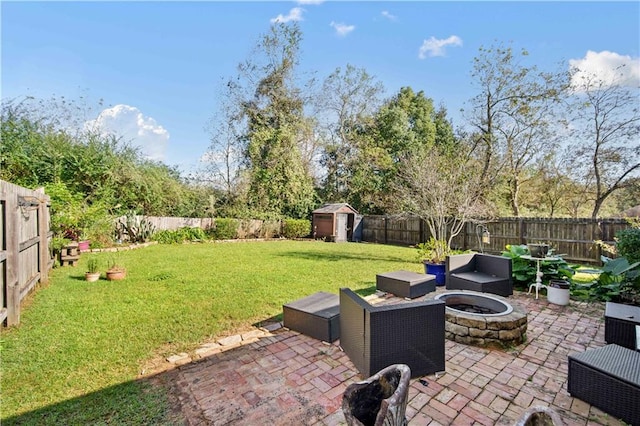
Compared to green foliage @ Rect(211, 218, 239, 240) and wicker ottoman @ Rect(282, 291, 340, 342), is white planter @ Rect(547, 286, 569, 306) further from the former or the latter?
green foliage @ Rect(211, 218, 239, 240)

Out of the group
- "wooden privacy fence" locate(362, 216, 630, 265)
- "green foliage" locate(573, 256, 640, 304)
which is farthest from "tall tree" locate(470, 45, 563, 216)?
"green foliage" locate(573, 256, 640, 304)

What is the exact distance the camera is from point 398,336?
2.52 m

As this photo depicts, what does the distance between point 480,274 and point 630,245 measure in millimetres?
2028

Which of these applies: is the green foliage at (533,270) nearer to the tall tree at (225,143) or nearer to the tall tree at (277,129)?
the tall tree at (277,129)

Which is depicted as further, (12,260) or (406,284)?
(406,284)

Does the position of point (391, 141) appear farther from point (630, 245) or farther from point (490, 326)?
point (490, 326)

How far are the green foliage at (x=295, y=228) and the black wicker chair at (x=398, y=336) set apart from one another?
14009mm

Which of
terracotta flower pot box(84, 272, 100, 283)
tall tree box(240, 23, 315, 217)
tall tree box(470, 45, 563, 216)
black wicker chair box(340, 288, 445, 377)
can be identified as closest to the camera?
black wicker chair box(340, 288, 445, 377)

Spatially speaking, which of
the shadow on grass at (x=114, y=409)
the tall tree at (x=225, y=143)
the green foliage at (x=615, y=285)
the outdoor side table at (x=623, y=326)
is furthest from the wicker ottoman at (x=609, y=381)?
the tall tree at (x=225, y=143)

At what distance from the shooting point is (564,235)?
31.0ft

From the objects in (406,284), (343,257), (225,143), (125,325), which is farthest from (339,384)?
(225,143)

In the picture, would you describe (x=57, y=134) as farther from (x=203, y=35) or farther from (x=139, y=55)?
(x=203, y=35)

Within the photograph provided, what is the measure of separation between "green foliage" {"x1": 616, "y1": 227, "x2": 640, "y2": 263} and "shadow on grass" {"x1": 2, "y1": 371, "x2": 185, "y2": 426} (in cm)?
572

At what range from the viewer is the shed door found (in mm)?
15859
